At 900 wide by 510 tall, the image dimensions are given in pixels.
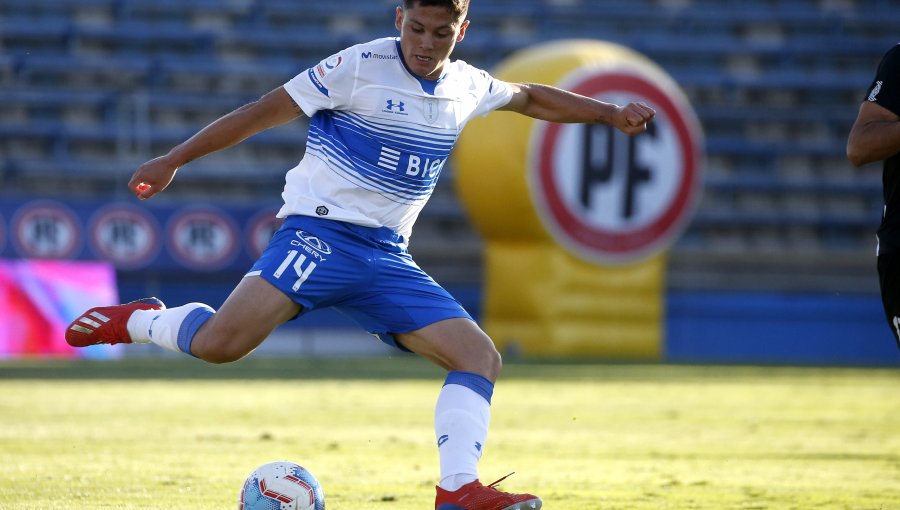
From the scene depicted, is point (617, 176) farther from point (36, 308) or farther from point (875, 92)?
point (875, 92)

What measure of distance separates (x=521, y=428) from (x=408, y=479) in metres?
2.48

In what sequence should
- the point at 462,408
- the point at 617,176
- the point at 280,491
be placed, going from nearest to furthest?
the point at 280,491, the point at 462,408, the point at 617,176

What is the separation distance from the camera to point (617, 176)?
50.8ft

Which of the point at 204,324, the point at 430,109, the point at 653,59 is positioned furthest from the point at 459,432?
the point at 653,59

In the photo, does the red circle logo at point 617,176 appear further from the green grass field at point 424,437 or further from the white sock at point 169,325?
the white sock at point 169,325

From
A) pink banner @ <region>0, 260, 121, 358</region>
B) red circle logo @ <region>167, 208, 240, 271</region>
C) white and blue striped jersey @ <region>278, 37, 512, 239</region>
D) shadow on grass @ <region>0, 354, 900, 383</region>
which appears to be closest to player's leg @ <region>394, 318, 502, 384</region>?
white and blue striped jersey @ <region>278, 37, 512, 239</region>

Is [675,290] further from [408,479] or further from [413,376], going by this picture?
[408,479]

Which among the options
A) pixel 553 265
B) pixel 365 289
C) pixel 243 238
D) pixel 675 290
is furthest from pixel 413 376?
pixel 365 289

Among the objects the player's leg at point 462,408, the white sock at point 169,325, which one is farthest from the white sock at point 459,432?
the white sock at point 169,325

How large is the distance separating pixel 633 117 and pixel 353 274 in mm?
1193

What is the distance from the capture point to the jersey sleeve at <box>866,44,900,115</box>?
4.57 m

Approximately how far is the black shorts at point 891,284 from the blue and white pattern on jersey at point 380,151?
1458mm

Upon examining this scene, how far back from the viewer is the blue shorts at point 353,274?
480 centimetres

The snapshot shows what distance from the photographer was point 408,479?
20.1ft
